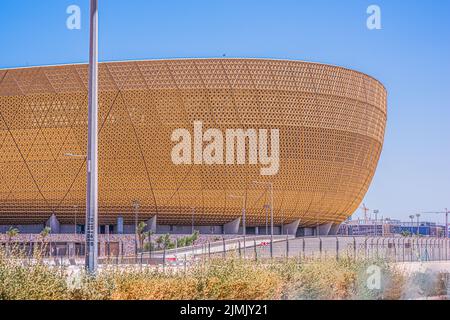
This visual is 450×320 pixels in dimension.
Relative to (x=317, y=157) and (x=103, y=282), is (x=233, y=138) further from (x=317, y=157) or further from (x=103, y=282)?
(x=103, y=282)

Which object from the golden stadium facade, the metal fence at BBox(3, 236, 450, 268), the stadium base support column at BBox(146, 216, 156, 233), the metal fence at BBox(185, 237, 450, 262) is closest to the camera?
the metal fence at BBox(3, 236, 450, 268)

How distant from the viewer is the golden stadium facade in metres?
74.7

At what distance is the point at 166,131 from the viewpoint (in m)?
75.9

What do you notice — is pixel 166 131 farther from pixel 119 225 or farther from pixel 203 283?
pixel 203 283

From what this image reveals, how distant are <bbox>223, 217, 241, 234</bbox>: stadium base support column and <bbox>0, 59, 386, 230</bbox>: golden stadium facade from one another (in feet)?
2.94

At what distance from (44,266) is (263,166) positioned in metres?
64.0

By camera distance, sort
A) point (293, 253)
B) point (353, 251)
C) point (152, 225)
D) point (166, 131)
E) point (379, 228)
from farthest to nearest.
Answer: point (379, 228)
point (152, 225)
point (166, 131)
point (293, 253)
point (353, 251)

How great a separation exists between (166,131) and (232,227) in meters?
14.0

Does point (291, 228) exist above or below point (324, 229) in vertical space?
above

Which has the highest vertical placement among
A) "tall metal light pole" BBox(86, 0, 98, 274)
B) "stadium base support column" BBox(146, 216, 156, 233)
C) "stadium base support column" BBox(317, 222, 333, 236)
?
"tall metal light pole" BBox(86, 0, 98, 274)

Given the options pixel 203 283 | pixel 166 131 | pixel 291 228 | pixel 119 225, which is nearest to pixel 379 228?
pixel 291 228

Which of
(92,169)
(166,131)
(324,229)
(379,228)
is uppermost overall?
(166,131)

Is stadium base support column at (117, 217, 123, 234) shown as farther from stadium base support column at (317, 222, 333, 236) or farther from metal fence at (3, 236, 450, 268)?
stadium base support column at (317, 222, 333, 236)

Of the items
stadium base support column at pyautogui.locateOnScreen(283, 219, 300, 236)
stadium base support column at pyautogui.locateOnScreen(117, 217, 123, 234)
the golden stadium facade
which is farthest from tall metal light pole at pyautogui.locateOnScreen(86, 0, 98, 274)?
stadium base support column at pyautogui.locateOnScreen(283, 219, 300, 236)
